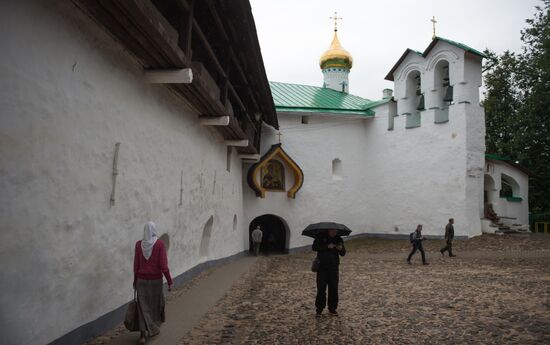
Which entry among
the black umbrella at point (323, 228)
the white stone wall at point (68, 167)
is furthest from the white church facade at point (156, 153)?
the black umbrella at point (323, 228)

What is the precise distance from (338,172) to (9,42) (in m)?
17.8

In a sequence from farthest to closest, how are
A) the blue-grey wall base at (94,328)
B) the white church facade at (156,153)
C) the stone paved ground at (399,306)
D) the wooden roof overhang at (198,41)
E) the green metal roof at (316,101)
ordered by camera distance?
the green metal roof at (316,101), the stone paved ground at (399,306), the wooden roof overhang at (198,41), the blue-grey wall base at (94,328), the white church facade at (156,153)

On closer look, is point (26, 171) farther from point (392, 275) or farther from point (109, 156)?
point (392, 275)

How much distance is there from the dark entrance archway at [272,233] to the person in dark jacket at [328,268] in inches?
510

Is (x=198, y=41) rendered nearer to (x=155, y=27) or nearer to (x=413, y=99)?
(x=155, y=27)

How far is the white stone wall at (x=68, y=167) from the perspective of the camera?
3.91 metres

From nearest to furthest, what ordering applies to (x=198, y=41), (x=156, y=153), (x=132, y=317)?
(x=132, y=317) → (x=156, y=153) → (x=198, y=41)

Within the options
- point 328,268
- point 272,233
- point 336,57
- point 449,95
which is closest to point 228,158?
point 272,233

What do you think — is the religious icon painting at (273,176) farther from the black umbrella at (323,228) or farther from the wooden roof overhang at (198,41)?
the black umbrella at (323,228)

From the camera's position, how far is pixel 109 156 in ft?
18.9

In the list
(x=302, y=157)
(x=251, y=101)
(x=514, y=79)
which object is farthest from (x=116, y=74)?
(x=514, y=79)

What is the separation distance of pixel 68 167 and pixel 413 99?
17806mm

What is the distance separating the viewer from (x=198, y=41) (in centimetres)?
980

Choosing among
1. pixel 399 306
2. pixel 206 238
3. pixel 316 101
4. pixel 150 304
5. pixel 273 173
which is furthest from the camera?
pixel 316 101
